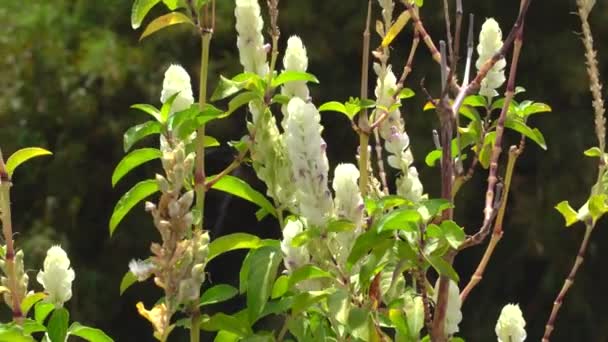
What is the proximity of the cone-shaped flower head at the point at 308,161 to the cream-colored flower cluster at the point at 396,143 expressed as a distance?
18 cm

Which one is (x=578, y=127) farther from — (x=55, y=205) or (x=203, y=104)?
(x=203, y=104)

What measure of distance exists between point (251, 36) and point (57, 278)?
0.29 meters

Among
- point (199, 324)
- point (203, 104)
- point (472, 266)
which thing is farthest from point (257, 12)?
point (472, 266)

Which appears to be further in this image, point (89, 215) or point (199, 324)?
point (89, 215)

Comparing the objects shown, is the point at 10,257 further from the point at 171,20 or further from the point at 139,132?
Result: the point at 171,20

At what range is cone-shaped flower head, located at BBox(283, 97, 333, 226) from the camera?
955mm

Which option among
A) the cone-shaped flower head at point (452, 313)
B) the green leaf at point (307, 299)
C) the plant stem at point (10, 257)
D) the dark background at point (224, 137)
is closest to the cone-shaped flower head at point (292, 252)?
the green leaf at point (307, 299)

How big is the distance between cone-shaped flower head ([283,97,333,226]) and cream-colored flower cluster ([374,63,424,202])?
0.58ft

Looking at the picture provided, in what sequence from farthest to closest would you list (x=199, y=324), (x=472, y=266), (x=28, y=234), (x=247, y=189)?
(x=28, y=234) → (x=472, y=266) → (x=247, y=189) → (x=199, y=324)

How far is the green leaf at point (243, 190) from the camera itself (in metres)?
1.13

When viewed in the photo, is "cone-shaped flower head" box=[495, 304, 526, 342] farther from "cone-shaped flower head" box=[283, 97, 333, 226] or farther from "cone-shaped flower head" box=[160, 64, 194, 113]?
"cone-shaped flower head" box=[160, 64, 194, 113]

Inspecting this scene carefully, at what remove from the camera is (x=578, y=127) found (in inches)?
158

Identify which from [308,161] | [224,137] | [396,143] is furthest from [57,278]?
[224,137]

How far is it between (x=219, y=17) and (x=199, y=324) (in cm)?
316
